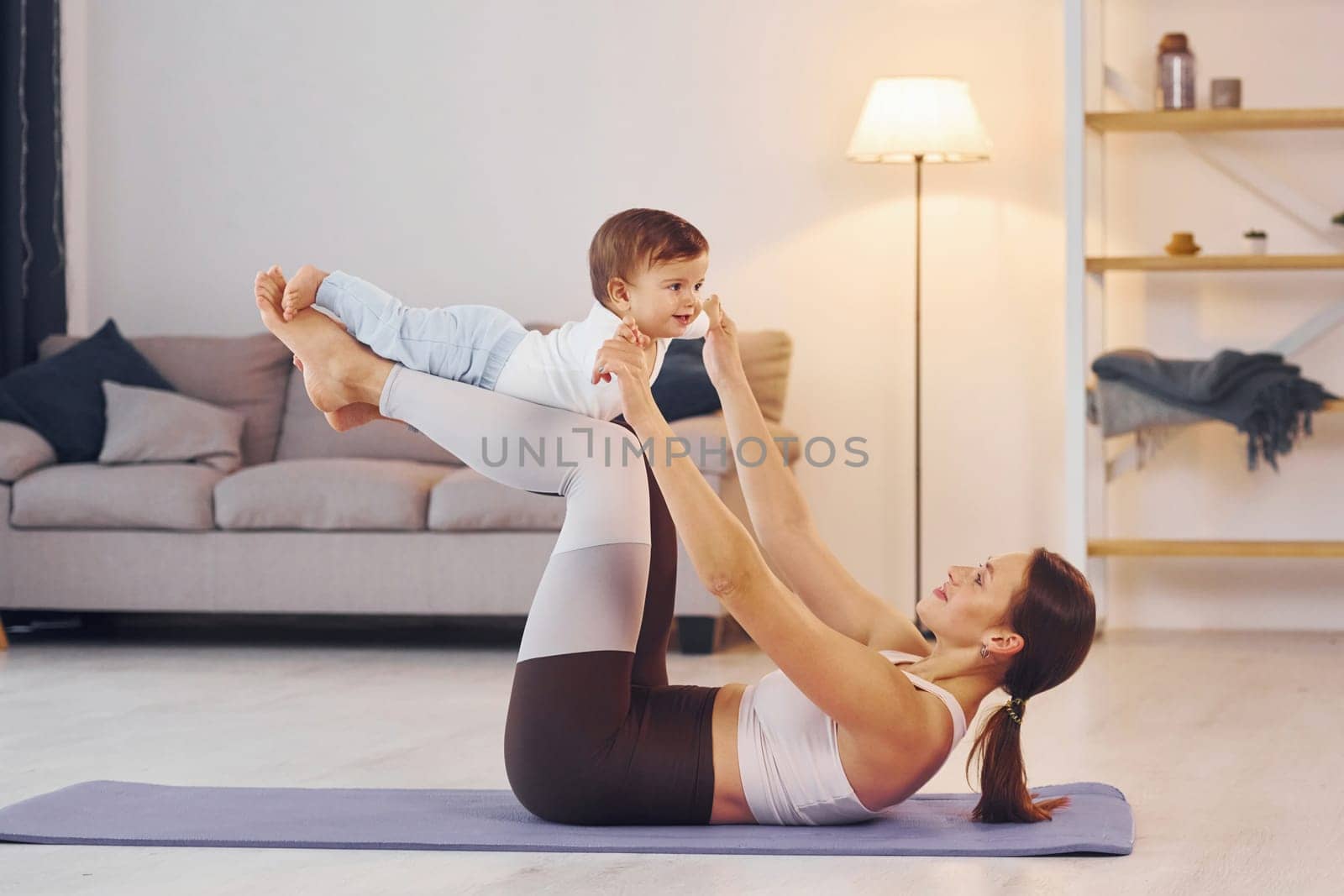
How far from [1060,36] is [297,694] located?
286 cm

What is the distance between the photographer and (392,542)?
405 centimetres

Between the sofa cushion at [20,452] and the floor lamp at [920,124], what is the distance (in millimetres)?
2342

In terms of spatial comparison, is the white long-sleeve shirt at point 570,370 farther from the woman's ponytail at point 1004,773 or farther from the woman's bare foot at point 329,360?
the woman's ponytail at point 1004,773

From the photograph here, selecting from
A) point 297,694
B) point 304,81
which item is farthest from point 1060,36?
point 297,694

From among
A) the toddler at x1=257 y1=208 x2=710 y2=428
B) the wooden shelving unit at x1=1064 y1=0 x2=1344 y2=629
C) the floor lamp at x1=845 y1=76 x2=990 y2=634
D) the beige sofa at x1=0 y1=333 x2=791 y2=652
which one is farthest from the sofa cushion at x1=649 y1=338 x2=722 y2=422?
the toddler at x1=257 y1=208 x2=710 y2=428

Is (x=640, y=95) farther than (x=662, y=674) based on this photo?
Yes

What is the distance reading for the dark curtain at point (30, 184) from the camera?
15.5 feet

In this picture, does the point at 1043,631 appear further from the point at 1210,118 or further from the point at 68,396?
the point at 68,396

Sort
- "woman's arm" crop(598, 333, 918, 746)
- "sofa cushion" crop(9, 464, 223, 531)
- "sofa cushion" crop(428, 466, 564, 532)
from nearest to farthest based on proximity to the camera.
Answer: "woman's arm" crop(598, 333, 918, 746) → "sofa cushion" crop(428, 466, 564, 532) → "sofa cushion" crop(9, 464, 223, 531)

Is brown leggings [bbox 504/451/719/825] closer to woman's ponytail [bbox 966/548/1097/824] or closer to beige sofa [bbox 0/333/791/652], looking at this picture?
woman's ponytail [bbox 966/548/1097/824]

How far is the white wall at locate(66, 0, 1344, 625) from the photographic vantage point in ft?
15.1

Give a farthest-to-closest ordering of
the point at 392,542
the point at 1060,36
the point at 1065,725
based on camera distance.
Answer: the point at 1060,36, the point at 392,542, the point at 1065,725

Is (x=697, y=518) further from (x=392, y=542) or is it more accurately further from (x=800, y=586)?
(x=392, y=542)

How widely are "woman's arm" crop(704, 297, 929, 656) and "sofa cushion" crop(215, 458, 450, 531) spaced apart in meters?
2.04
